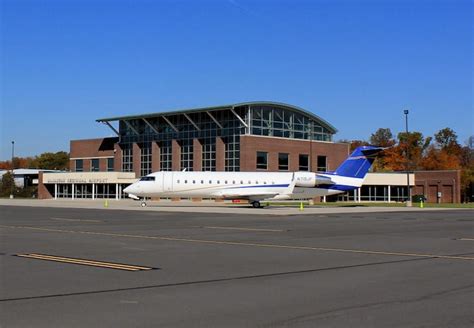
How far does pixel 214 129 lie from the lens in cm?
7950

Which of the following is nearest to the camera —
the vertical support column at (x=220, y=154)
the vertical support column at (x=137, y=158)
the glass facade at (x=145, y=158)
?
the vertical support column at (x=220, y=154)

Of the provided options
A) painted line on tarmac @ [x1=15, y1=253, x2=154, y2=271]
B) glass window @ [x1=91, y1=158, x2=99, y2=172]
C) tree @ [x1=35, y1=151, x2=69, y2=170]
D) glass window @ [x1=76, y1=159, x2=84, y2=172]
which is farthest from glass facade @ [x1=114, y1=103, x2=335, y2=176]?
tree @ [x1=35, y1=151, x2=69, y2=170]

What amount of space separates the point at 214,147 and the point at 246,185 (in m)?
27.3

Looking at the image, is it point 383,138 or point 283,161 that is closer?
point 283,161

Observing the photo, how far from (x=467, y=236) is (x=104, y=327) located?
57.5ft

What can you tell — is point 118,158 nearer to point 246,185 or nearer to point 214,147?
point 214,147

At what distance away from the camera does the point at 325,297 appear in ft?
30.6

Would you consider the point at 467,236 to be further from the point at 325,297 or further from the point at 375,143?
the point at 375,143

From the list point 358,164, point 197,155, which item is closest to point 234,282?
point 358,164

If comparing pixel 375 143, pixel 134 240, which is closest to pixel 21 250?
pixel 134 240

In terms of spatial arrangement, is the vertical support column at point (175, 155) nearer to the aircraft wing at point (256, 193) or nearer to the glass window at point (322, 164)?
the glass window at point (322, 164)

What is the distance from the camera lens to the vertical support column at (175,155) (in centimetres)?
8219

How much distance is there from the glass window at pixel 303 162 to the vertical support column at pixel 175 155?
16630 millimetres

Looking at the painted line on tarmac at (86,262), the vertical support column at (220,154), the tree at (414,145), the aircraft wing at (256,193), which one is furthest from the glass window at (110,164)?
the painted line on tarmac at (86,262)
